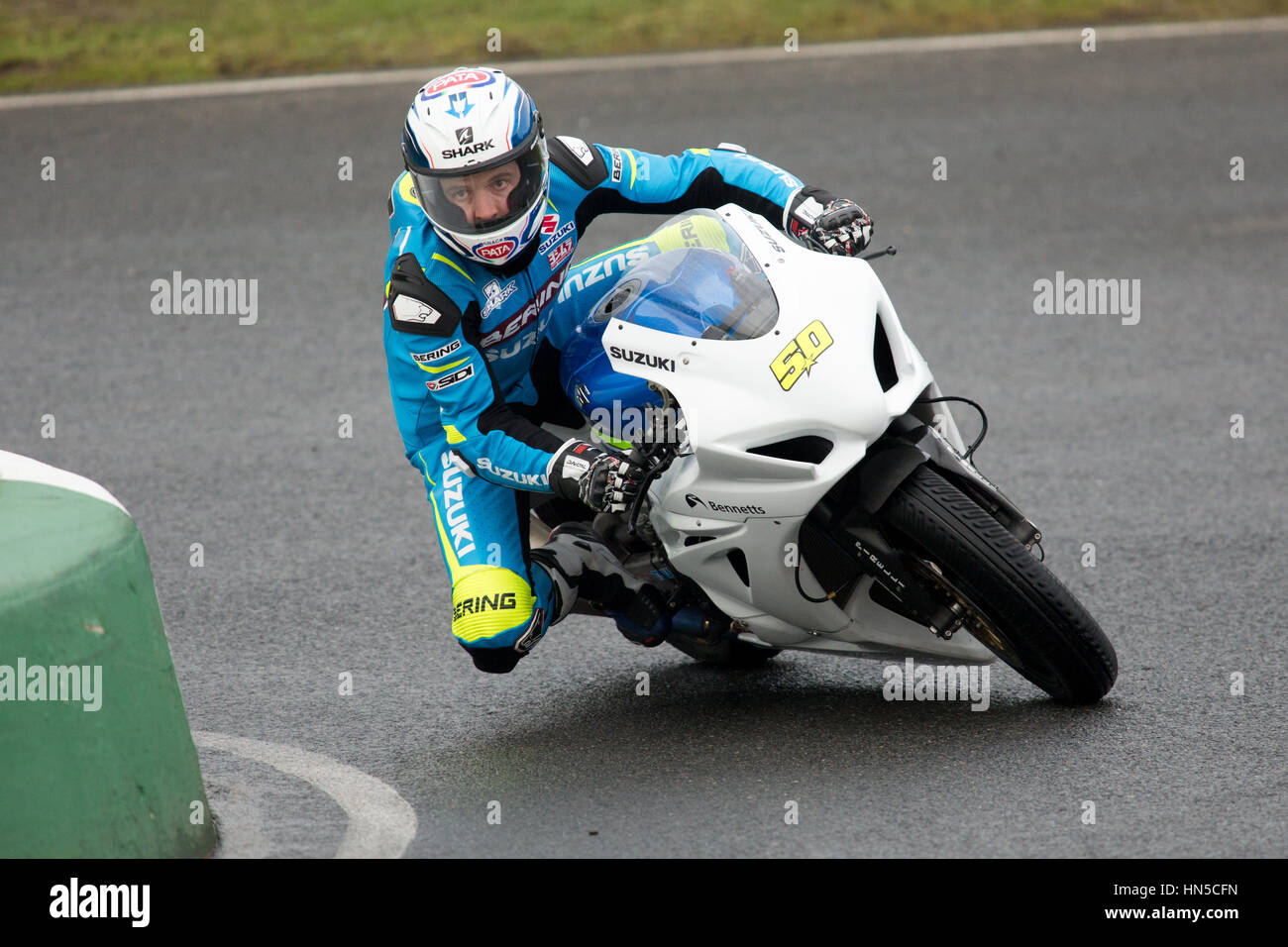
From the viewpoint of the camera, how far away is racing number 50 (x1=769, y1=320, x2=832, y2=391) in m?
4.15

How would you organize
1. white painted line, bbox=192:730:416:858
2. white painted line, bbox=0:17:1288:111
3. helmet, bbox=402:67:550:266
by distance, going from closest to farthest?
white painted line, bbox=192:730:416:858 → helmet, bbox=402:67:550:266 → white painted line, bbox=0:17:1288:111

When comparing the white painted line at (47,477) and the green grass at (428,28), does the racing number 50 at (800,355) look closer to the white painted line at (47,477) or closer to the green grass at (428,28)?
the white painted line at (47,477)

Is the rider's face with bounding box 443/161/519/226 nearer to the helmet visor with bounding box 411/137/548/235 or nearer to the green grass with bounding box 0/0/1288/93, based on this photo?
the helmet visor with bounding box 411/137/548/235

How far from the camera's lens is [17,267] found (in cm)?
927

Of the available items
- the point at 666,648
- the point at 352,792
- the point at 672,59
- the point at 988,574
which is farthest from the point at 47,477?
the point at 672,59

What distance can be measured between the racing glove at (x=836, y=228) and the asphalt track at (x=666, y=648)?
1328 mm

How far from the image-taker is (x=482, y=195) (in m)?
4.50

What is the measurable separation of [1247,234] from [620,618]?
571cm

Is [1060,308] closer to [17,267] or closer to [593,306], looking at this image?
[593,306]

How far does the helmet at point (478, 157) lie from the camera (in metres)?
4.46

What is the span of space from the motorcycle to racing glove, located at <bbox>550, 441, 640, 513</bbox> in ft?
0.30

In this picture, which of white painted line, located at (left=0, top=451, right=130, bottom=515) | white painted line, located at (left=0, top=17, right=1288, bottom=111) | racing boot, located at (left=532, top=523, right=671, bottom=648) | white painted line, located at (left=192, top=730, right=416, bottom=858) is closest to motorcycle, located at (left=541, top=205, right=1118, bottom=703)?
racing boot, located at (left=532, top=523, right=671, bottom=648)

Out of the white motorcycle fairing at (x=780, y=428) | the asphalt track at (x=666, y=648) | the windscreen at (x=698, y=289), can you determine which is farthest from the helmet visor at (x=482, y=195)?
the asphalt track at (x=666, y=648)
